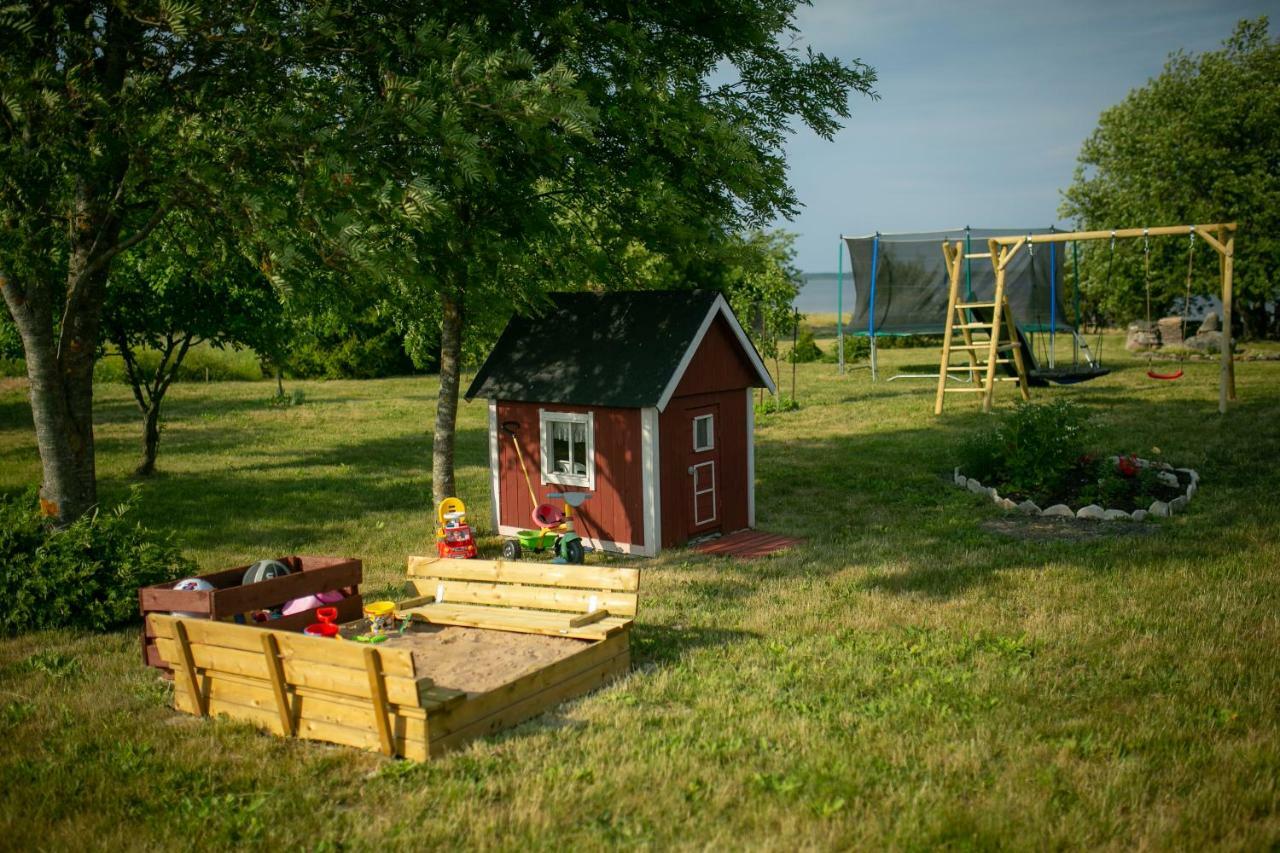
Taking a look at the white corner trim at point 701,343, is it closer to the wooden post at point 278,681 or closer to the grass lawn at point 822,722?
the grass lawn at point 822,722

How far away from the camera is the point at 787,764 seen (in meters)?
6.77

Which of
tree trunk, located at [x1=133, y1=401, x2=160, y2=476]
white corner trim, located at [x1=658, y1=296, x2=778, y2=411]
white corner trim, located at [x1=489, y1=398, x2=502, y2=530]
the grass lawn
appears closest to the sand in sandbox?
the grass lawn

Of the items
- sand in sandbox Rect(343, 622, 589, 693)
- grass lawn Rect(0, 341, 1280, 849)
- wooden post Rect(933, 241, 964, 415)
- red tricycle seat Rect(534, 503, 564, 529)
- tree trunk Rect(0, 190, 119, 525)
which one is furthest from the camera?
wooden post Rect(933, 241, 964, 415)

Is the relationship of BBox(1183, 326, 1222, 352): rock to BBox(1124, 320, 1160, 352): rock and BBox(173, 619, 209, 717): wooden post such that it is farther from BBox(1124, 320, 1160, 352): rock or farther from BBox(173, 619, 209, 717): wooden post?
BBox(173, 619, 209, 717): wooden post

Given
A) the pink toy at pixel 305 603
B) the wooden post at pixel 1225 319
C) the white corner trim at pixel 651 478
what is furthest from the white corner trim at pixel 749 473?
the wooden post at pixel 1225 319

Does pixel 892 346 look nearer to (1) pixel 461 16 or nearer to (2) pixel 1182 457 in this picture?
(2) pixel 1182 457

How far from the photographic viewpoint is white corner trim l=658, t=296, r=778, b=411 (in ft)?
43.1

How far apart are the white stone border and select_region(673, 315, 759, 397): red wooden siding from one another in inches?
174

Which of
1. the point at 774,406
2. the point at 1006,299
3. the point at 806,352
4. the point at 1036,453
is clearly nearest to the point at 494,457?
the point at 1036,453

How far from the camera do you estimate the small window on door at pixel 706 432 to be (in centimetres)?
1452

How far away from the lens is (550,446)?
14.4m

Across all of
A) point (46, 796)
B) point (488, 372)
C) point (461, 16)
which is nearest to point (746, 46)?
point (461, 16)

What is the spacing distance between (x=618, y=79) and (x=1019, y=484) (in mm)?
8750

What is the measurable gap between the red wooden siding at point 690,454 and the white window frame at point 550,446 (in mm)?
996
